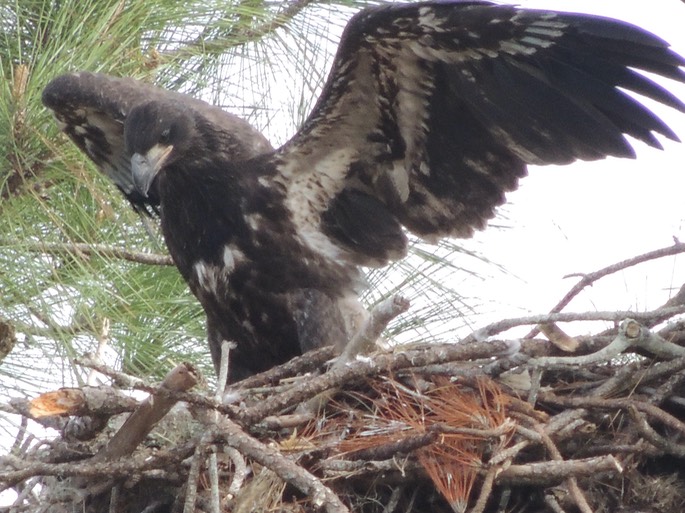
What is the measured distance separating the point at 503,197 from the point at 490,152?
0.22m

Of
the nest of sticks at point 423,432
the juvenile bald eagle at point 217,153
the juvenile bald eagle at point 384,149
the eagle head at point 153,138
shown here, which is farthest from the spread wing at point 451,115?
the nest of sticks at point 423,432

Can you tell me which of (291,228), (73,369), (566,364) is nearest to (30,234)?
(73,369)

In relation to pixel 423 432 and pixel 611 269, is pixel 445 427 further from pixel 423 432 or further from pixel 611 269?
pixel 611 269

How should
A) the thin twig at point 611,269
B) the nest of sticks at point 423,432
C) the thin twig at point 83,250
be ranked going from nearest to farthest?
1. the nest of sticks at point 423,432
2. the thin twig at point 611,269
3. the thin twig at point 83,250

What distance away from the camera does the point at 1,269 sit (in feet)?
15.8

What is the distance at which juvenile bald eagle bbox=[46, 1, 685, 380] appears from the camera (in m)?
4.81

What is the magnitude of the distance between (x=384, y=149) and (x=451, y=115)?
40cm

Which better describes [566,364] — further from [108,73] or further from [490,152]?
[108,73]

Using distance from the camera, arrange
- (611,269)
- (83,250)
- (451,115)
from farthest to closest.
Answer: (451,115) → (83,250) → (611,269)

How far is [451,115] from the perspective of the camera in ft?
17.1

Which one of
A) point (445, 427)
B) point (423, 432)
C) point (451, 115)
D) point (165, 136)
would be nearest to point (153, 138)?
point (165, 136)

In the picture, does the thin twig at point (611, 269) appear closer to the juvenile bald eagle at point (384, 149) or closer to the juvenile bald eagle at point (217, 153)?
the juvenile bald eagle at point (384, 149)

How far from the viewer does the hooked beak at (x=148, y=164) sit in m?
5.38

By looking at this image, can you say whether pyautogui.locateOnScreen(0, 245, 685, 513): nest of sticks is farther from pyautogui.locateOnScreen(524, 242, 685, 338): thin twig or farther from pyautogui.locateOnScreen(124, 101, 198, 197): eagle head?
pyautogui.locateOnScreen(124, 101, 198, 197): eagle head
